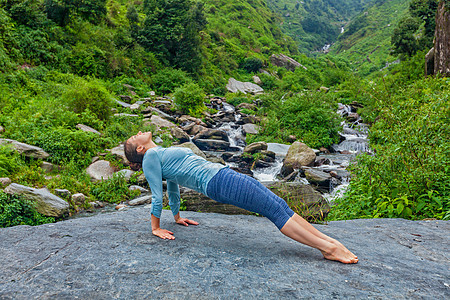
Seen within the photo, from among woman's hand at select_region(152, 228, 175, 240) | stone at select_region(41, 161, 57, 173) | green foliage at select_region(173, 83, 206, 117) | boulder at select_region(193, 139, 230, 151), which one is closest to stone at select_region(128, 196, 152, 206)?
stone at select_region(41, 161, 57, 173)

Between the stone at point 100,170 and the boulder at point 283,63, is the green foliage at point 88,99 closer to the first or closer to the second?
the stone at point 100,170

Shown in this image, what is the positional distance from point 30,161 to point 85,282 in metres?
7.17

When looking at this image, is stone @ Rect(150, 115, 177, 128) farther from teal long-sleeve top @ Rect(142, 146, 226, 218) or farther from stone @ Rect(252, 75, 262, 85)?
stone @ Rect(252, 75, 262, 85)

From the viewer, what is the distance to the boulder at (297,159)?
10273 mm

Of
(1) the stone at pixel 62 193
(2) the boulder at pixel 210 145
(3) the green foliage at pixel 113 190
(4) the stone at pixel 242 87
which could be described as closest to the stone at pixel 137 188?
(3) the green foliage at pixel 113 190

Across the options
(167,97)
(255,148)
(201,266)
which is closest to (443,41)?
(255,148)

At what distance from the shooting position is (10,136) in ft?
26.3

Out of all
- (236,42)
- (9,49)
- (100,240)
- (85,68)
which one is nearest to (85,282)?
(100,240)

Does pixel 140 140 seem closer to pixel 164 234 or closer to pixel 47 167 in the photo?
pixel 164 234

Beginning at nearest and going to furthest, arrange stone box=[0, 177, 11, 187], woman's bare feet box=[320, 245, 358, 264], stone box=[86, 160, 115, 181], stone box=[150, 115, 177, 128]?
woman's bare feet box=[320, 245, 358, 264]
stone box=[0, 177, 11, 187]
stone box=[86, 160, 115, 181]
stone box=[150, 115, 177, 128]

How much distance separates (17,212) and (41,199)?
1.49ft

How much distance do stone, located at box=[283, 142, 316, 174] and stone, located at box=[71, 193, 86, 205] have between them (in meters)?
6.89

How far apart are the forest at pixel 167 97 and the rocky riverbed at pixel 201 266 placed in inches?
69.7

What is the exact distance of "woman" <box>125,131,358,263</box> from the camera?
7.98 ft
